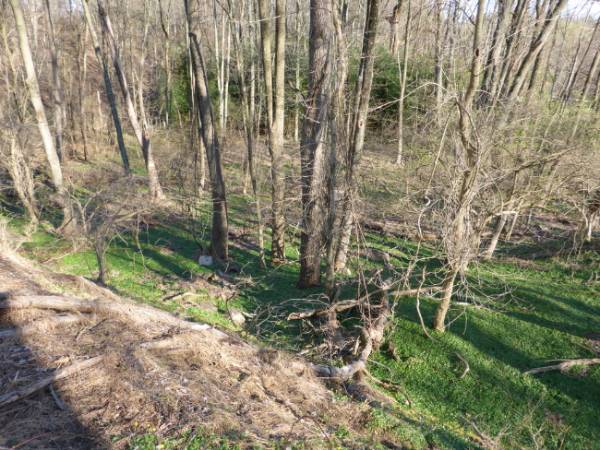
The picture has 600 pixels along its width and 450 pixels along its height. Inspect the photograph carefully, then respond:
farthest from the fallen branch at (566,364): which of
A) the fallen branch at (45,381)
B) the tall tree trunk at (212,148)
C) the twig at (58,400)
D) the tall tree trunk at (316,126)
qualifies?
the tall tree trunk at (212,148)

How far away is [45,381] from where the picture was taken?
4.46 m

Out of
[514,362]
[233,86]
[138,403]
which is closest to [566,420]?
[514,362]

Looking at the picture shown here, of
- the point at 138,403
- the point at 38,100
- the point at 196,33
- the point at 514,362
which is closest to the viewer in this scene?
the point at 138,403

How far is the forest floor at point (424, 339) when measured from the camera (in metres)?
5.36

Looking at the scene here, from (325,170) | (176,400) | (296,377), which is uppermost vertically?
(325,170)

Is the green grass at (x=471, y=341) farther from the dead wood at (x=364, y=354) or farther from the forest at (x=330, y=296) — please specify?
the dead wood at (x=364, y=354)

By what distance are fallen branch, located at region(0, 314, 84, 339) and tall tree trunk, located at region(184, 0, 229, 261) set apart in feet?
20.6

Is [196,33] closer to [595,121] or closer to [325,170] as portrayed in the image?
[325,170]

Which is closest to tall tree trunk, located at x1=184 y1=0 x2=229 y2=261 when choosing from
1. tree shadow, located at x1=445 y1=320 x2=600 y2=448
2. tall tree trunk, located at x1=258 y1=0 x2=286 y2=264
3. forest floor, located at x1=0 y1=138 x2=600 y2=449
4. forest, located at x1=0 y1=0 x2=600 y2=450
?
forest, located at x1=0 y1=0 x2=600 y2=450

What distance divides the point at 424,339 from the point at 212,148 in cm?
742

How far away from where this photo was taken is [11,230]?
508 inches

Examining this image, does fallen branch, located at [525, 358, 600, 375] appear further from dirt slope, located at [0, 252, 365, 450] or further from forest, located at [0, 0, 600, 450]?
dirt slope, located at [0, 252, 365, 450]

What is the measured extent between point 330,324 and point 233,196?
10.9 m

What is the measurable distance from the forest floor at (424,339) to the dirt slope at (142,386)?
0.05 meters
